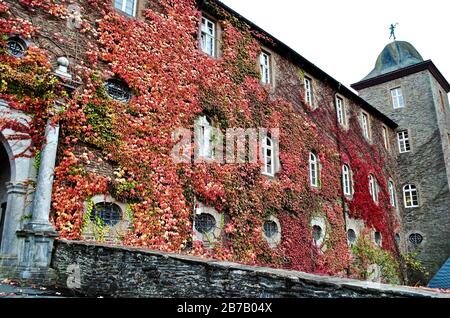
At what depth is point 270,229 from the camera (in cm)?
1245

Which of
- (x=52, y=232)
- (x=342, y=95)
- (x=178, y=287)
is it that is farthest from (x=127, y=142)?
(x=342, y=95)

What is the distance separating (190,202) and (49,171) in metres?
3.77

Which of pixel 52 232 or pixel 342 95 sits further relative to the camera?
pixel 342 95

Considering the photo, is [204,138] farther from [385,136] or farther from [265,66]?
[385,136]

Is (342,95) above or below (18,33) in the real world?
above

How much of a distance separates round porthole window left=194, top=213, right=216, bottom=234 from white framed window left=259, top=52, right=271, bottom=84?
625 cm

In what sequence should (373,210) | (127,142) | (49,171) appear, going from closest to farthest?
(49,171), (127,142), (373,210)

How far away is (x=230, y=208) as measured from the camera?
1103 centimetres

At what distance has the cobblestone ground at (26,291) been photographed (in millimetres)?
5262

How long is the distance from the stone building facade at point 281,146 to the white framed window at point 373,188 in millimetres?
58

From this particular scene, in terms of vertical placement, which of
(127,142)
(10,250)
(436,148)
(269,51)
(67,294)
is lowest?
(67,294)

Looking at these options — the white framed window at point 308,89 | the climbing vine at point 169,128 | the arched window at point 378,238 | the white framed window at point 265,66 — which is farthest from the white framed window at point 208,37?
the arched window at point 378,238

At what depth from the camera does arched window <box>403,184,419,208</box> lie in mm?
22609
